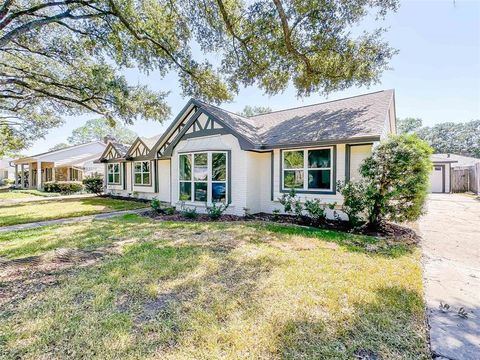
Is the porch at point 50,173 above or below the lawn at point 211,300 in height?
above

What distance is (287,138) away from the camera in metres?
10.0

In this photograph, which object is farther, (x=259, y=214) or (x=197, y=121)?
(x=197, y=121)

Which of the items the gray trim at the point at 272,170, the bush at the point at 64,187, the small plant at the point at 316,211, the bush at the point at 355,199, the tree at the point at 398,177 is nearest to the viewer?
the tree at the point at 398,177

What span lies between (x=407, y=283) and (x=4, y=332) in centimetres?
589

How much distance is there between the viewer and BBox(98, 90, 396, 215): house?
28.6 feet

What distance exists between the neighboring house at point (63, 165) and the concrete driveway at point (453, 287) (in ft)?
96.6

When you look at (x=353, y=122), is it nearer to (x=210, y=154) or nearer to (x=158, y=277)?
(x=210, y=154)

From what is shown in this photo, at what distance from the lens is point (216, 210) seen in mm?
9703

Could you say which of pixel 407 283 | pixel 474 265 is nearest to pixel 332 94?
pixel 474 265

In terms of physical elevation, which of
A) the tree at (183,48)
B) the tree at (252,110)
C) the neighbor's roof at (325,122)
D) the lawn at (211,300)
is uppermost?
the tree at (252,110)

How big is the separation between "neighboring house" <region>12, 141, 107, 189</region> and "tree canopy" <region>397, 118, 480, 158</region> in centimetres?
5283

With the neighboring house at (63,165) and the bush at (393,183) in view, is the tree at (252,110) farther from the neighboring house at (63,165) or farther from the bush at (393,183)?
the bush at (393,183)

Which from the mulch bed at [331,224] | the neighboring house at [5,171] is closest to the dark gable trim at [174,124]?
the mulch bed at [331,224]

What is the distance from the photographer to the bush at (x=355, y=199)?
7426 millimetres
